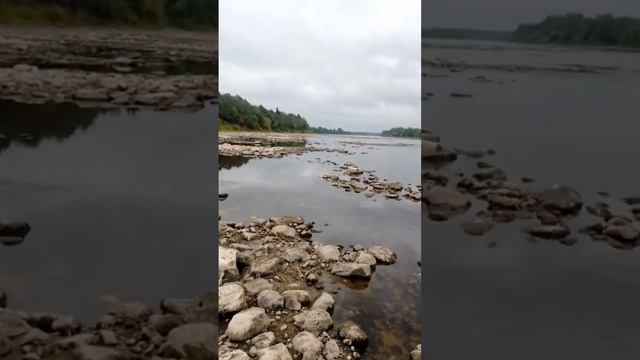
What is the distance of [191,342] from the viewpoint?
7.47 feet

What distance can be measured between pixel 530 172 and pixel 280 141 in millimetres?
19577

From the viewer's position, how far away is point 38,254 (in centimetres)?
224

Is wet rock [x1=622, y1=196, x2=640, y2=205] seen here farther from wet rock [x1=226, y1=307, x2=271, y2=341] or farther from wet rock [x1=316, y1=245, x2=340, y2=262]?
wet rock [x1=316, y1=245, x2=340, y2=262]

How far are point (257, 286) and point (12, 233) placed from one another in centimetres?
355

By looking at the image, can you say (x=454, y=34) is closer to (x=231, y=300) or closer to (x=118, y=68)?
(x=118, y=68)

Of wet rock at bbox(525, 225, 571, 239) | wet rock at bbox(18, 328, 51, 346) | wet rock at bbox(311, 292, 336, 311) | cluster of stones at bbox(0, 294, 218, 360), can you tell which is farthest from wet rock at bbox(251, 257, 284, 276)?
wet rock at bbox(525, 225, 571, 239)

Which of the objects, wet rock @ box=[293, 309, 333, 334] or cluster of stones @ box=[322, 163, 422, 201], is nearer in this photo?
wet rock @ box=[293, 309, 333, 334]

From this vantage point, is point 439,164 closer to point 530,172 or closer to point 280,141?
point 530,172

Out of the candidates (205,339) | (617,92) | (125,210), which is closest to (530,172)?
(617,92)

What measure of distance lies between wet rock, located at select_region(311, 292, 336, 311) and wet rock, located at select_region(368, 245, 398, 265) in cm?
158

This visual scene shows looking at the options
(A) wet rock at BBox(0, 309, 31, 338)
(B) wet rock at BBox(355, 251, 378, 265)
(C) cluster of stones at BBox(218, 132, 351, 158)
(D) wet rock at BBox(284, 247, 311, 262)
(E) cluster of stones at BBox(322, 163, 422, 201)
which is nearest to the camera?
(A) wet rock at BBox(0, 309, 31, 338)

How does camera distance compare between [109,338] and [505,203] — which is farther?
[505,203]

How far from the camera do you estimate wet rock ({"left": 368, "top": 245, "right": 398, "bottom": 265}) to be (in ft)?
21.7

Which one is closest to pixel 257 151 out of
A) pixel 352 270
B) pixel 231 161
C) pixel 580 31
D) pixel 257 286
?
pixel 231 161
